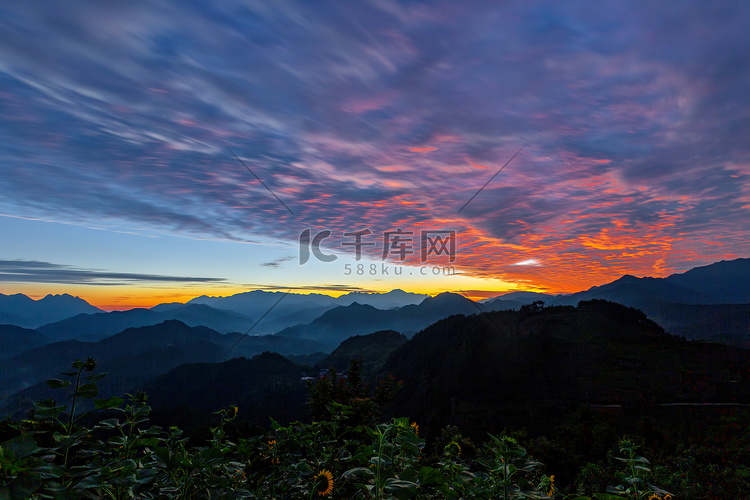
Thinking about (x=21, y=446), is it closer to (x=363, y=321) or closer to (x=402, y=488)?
(x=402, y=488)

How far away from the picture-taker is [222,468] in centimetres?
172

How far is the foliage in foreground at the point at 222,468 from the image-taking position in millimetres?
1160

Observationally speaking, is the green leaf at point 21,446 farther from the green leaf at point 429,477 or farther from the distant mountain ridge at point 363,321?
the distant mountain ridge at point 363,321

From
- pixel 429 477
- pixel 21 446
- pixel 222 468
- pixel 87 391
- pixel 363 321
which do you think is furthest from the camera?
pixel 363 321

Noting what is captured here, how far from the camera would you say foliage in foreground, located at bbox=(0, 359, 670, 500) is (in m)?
1.16

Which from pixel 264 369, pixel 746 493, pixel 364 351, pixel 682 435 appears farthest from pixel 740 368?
pixel 264 369

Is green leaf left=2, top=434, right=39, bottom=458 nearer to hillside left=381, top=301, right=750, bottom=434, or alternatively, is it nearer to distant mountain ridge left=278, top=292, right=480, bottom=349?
hillside left=381, top=301, right=750, bottom=434

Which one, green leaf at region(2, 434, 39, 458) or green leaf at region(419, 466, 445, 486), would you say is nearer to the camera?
green leaf at region(2, 434, 39, 458)

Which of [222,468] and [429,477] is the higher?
[429,477]

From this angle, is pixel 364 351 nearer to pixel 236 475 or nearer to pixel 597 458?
pixel 597 458

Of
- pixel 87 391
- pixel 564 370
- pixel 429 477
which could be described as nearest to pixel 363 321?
pixel 564 370

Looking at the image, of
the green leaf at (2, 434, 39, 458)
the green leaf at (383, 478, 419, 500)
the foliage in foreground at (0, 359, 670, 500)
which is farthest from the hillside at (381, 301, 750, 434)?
the green leaf at (2, 434, 39, 458)

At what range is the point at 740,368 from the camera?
2033 centimetres

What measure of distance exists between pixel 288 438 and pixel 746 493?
5.70m
